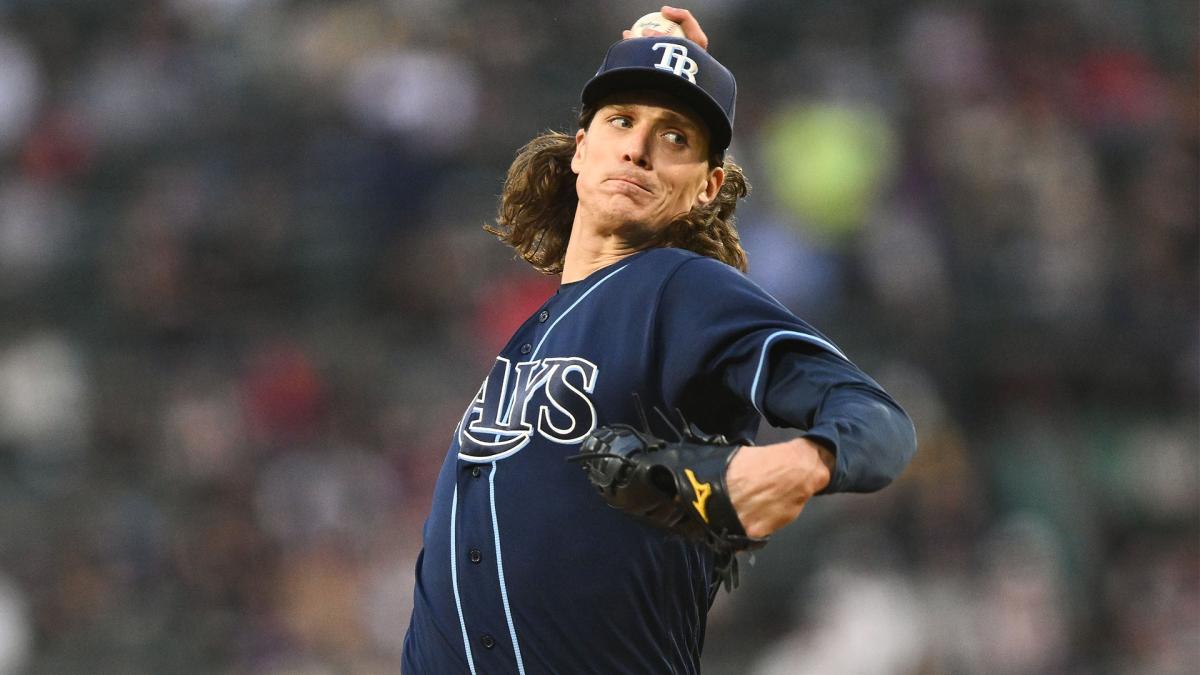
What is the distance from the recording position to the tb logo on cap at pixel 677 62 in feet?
10.4

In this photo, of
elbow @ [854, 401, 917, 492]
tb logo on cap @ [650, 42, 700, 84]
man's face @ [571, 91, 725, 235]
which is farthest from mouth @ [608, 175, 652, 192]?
elbow @ [854, 401, 917, 492]

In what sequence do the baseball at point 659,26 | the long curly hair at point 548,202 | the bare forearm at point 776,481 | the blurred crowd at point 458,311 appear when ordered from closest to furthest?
the bare forearm at point 776,481, the baseball at point 659,26, the long curly hair at point 548,202, the blurred crowd at point 458,311

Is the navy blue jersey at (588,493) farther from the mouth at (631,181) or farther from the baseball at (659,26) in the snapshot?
the baseball at (659,26)

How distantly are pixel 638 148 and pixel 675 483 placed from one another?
3.11ft

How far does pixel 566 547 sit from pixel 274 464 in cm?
598

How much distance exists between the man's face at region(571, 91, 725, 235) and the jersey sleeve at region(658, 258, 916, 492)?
0.29m

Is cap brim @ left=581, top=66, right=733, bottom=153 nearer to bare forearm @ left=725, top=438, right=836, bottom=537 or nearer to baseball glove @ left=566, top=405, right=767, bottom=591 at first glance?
baseball glove @ left=566, top=405, right=767, bottom=591

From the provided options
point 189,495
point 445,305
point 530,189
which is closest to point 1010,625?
point 445,305

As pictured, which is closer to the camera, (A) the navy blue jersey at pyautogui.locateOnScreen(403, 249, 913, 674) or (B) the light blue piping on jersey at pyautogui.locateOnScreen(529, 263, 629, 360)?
(A) the navy blue jersey at pyautogui.locateOnScreen(403, 249, 913, 674)

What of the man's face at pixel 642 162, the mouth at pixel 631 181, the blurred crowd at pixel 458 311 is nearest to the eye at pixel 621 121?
the man's face at pixel 642 162

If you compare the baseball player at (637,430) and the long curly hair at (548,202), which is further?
the long curly hair at (548,202)

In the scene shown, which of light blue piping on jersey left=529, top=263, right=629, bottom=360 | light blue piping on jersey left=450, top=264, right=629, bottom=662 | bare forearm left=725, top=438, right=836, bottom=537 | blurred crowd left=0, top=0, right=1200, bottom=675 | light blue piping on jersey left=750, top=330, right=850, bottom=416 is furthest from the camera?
blurred crowd left=0, top=0, right=1200, bottom=675

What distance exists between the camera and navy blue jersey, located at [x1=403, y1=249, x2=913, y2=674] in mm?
2836

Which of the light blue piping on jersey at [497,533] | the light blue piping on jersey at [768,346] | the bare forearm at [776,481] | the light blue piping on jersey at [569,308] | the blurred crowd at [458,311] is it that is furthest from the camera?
the blurred crowd at [458,311]
